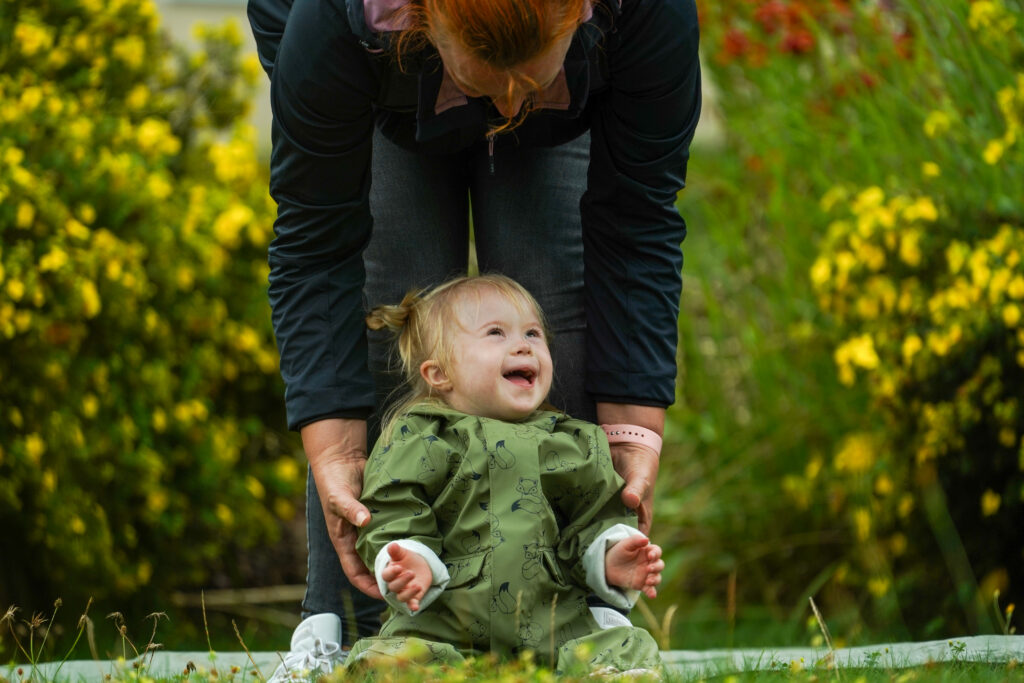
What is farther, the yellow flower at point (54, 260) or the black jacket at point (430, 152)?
the yellow flower at point (54, 260)

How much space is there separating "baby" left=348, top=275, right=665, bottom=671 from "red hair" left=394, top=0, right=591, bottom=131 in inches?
23.2

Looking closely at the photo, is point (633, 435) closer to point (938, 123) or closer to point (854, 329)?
point (854, 329)

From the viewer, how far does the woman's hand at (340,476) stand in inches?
84.8

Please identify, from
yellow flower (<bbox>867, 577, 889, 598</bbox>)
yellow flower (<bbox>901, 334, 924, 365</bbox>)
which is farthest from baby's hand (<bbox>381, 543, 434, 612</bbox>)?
yellow flower (<bbox>867, 577, 889, 598</bbox>)

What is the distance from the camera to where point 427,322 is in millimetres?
2322

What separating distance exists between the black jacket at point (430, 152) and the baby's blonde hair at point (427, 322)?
0.38 ft

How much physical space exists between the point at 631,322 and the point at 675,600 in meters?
2.01

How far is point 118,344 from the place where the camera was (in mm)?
3283

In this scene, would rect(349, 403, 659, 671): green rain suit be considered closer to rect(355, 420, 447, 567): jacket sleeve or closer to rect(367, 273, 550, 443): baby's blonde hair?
rect(355, 420, 447, 567): jacket sleeve

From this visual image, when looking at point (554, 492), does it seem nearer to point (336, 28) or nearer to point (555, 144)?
point (555, 144)

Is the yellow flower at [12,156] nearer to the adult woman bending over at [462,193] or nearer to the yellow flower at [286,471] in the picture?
the adult woman bending over at [462,193]

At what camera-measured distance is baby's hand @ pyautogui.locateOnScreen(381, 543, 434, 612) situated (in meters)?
1.95

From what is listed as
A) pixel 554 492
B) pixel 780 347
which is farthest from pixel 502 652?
pixel 780 347

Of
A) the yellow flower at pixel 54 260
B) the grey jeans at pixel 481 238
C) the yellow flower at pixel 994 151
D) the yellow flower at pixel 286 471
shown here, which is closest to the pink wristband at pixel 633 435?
the grey jeans at pixel 481 238
